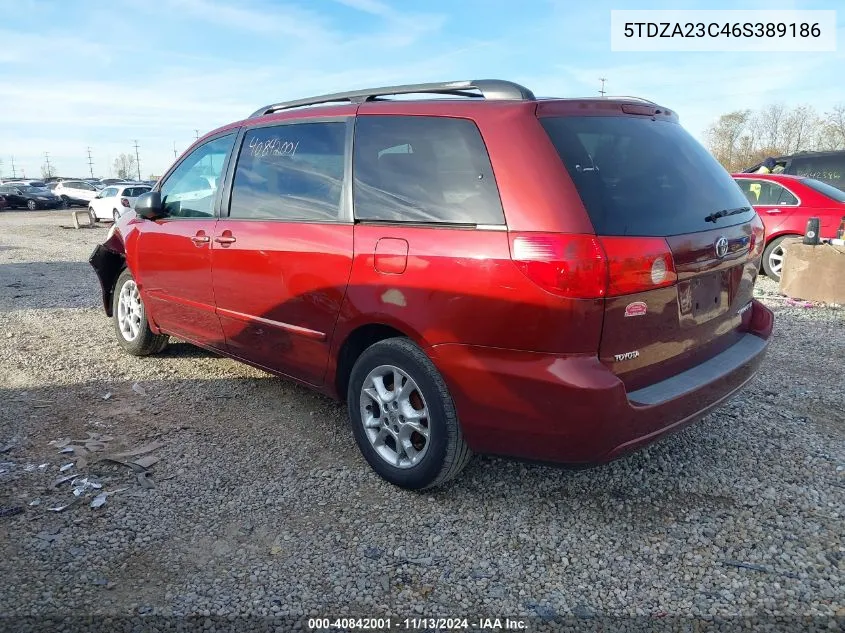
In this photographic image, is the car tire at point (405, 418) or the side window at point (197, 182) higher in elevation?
the side window at point (197, 182)

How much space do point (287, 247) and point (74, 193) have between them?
3836 centimetres

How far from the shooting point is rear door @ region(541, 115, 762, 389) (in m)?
2.50

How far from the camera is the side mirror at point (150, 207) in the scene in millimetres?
4656

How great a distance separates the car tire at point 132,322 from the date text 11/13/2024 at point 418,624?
3572 mm

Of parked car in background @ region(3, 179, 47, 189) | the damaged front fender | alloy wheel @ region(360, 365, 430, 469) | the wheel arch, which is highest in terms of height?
parked car in background @ region(3, 179, 47, 189)

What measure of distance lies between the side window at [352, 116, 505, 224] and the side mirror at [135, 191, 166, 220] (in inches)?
83.8

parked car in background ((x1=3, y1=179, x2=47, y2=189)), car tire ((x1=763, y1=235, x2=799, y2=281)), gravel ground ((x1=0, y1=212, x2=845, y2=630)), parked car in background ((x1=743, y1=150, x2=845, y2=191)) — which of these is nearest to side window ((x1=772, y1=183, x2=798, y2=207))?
car tire ((x1=763, y1=235, x2=799, y2=281))

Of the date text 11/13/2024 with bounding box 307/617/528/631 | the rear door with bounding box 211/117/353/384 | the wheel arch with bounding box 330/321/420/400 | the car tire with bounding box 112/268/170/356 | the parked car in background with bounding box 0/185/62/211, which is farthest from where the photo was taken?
the parked car in background with bounding box 0/185/62/211

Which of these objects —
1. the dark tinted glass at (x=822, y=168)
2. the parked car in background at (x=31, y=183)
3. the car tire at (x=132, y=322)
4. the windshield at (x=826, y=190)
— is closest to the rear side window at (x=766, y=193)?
the windshield at (x=826, y=190)

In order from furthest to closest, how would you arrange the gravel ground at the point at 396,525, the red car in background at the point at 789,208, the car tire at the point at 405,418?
the red car in background at the point at 789,208 → the car tire at the point at 405,418 → the gravel ground at the point at 396,525

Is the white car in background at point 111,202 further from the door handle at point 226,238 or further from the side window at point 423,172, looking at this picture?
the side window at point 423,172

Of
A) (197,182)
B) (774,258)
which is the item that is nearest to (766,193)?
(774,258)

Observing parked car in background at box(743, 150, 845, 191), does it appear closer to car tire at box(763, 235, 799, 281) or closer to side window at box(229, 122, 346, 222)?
car tire at box(763, 235, 799, 281)

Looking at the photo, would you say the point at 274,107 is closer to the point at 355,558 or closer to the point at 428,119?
the point at 428,119
